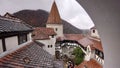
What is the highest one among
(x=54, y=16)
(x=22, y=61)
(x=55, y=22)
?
(x=54, y=16)

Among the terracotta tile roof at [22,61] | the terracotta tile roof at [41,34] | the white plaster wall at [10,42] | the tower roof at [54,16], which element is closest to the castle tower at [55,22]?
the tower roof at [54,16]

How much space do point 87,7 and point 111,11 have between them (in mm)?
200

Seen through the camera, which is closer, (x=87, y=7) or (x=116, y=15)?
(x=116, y=15)

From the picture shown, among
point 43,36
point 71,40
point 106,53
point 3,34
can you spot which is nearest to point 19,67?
point 3,34

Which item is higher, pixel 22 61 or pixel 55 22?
pixel 55 22

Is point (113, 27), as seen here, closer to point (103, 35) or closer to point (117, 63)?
point (103, 35)

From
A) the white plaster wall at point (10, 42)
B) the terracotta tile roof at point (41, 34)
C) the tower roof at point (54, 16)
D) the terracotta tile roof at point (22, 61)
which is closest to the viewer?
the terracotta tile roof at point (22, 61)

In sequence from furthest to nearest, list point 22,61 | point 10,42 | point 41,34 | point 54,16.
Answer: point 54,16
point 41,34
point 10,42
point 22,61

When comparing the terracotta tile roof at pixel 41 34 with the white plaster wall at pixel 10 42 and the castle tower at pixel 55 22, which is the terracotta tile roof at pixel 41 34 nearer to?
the castle tower at pixel 55 22

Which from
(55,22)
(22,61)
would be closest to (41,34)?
(55,22)

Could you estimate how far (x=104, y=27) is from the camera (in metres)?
0.94

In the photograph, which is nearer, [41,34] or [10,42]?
[10,42]

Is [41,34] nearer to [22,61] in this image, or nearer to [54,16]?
[54,16]

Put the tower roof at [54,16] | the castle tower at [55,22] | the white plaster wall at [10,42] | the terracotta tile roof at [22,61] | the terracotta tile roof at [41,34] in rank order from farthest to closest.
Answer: the tower roof at [54,16]
the castle tower at [55,22]
the terracotta tile roof at [41,34]
the white plaster wall at [10,42]
the terracotta tile roof at [22,61]
